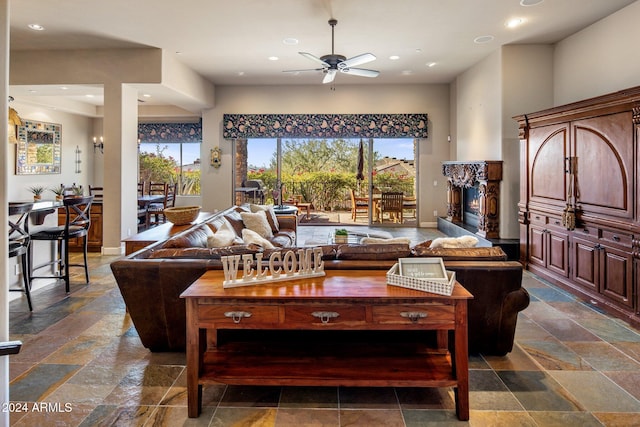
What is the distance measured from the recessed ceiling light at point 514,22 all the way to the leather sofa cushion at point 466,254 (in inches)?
149

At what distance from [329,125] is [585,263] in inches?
234

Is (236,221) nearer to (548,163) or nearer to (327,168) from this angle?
(548,163)

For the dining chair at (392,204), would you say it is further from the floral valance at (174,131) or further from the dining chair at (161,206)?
the floral valance at (174,131)

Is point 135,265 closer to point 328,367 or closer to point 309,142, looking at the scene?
point 328,367

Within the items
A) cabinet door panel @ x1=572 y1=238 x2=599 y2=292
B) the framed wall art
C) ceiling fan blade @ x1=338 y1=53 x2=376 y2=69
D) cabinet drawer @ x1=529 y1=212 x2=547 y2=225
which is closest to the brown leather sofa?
cabinet door panel @ x1=572 y1=238 x2=599 y2=292

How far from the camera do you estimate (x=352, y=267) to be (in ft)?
8.59

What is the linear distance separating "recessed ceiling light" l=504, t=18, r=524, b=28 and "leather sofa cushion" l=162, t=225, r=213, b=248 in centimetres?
455

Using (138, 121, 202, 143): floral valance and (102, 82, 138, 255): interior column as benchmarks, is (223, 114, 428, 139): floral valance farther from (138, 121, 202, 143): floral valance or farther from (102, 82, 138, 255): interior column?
(102, 82, 138, 255): interior column

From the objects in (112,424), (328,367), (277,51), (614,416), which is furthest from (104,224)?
(614,416)

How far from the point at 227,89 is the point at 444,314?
8.11 m

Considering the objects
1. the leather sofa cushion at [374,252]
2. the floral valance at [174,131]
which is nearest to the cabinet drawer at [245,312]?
the leather sofa cushion at [374,252]

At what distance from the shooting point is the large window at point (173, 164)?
1110 centimetres

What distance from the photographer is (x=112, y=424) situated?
2082 millimetres

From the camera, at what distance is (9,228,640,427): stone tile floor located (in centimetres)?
213
